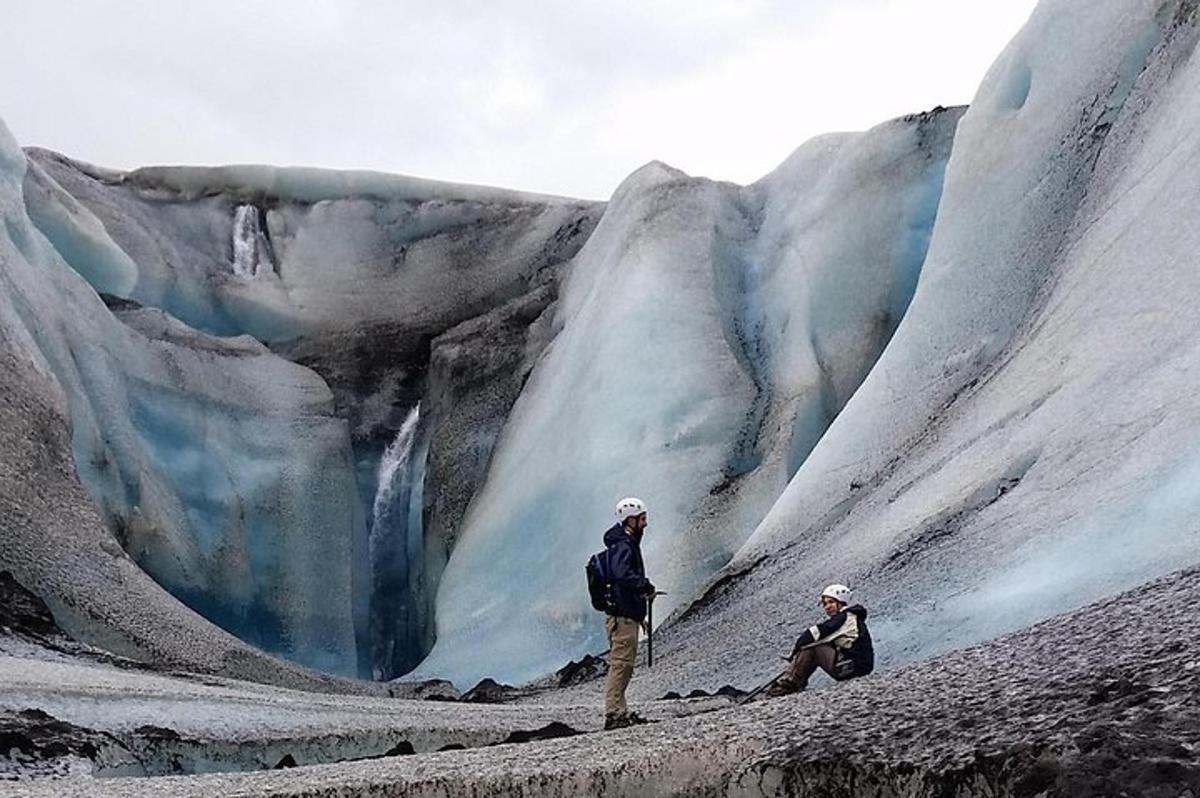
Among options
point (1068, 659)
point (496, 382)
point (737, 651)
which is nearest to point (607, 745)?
point (1068, 659)

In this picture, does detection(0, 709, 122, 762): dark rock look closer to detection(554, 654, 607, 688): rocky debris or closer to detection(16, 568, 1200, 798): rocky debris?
detection(16, 568, 1200, 798): rocky debris

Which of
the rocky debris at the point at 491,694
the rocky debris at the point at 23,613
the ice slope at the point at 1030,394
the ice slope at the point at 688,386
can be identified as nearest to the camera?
the ice slope at the point at 1030,394

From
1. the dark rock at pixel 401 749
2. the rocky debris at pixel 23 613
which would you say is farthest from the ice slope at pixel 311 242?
the dark rock at pixel 401 749

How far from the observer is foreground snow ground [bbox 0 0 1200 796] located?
4062 millimetres

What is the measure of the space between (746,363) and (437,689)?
16.0ft

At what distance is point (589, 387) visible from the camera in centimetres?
1517

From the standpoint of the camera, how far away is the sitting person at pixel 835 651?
592 centimetres

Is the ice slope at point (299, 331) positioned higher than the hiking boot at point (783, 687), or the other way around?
the ice slope at point (299, 331)

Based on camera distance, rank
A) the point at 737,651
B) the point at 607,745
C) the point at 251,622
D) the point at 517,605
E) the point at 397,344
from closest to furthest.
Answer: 1. the point at 607,745
2. the point at 737,651
3. the point at 517,605
4. the point at 251,622
5. the point at 397,344

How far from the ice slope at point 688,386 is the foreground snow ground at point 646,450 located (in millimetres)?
47

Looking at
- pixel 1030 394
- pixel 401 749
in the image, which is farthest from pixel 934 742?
pixel 1030 394

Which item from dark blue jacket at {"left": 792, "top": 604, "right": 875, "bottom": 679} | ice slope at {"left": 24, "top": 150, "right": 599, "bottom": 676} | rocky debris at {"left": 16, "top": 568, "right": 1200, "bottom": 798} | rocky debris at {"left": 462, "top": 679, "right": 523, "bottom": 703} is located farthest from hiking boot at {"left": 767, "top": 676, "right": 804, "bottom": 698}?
ice slope at {"left": 24, "top": 150, "right": 599, "bottom": 676}

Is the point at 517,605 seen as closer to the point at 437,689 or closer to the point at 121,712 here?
the point at 437,689

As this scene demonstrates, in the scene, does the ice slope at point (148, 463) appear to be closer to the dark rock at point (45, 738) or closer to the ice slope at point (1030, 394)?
the dark rock at point (45, 738)
